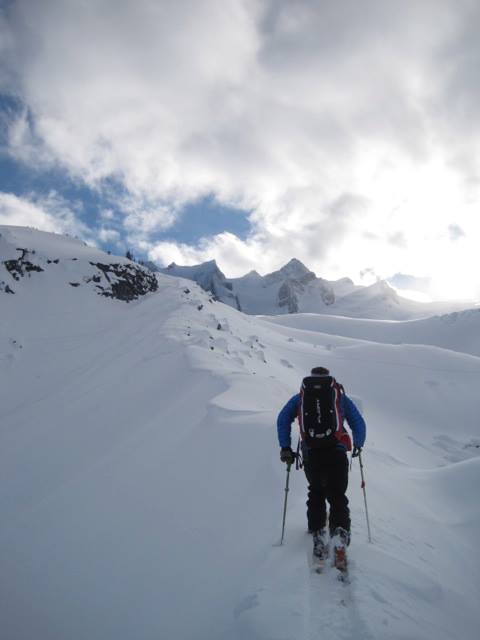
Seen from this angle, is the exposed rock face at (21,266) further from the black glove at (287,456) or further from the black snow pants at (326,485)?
the black snow pants at (326,485)

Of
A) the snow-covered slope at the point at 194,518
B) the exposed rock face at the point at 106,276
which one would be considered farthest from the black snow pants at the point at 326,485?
the exposed rock face at the point at 106,276

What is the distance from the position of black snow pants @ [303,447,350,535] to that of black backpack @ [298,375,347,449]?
143 millimetres

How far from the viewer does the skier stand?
15.0ft

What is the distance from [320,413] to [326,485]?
3.08ft

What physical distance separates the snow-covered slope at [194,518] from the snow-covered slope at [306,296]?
131 metres

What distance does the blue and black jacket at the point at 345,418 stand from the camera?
204 inches

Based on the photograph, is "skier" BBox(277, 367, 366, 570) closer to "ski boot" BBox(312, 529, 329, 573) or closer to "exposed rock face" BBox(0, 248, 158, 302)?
"ski boot" BBox(312, 529, 329, 573)

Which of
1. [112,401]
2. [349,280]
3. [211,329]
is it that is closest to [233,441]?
[112,401]

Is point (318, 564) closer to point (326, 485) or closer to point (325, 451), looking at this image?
point (326, 485)

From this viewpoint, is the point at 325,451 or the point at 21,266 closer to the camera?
the point at 325,451

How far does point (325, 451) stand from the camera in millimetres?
4859

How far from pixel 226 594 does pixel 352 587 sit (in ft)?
5.33

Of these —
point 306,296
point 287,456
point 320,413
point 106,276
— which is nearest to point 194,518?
point 287,456

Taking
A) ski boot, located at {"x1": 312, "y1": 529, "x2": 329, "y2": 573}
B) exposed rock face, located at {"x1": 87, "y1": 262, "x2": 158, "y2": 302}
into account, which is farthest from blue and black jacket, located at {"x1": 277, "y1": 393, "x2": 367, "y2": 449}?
exposed rock face, located at {"x1": 87, "y1": 262, "x2": 158, "y2": 302}
